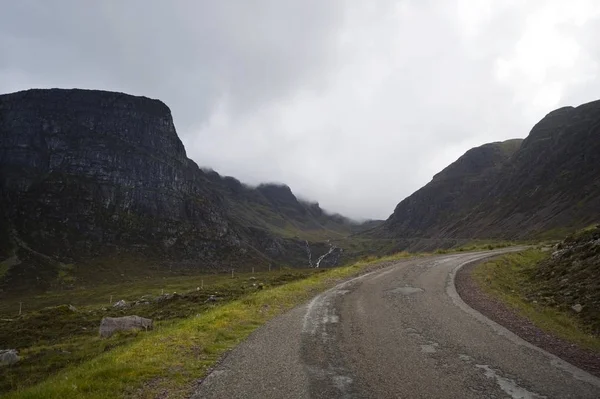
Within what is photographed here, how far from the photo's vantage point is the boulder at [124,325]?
27.3 meters

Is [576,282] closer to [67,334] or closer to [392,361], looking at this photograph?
[392,361]

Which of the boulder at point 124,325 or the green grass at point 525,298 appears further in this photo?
the boulder at point 124,325

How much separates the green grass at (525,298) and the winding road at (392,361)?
201 centimetres

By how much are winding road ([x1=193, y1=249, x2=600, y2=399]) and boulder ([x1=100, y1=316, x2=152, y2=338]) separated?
15200mm

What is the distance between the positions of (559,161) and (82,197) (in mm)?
245039

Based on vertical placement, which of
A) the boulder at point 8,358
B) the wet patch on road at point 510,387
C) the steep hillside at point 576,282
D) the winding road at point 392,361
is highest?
the steep hillside at point 576,282

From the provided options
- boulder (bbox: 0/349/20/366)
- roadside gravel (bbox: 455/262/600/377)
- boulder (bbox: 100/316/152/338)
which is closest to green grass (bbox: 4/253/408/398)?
boulder (bbox: 0/349/20/366)

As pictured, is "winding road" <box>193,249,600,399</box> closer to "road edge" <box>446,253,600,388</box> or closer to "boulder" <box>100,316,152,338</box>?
"road edge" <box>446,253,600,388</box>

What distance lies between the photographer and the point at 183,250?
196 meters

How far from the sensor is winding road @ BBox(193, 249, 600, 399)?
8.62m

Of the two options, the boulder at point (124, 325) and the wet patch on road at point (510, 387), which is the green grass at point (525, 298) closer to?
the wet patch on road at point (510, 387)

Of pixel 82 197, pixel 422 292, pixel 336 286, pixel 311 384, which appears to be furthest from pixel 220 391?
pixel 82 197

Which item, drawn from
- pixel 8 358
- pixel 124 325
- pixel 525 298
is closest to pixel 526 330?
pixel 525 298

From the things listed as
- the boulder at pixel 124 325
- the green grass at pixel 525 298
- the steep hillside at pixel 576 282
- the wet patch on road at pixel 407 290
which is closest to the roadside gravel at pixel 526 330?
the green grass at pixel 525 298
